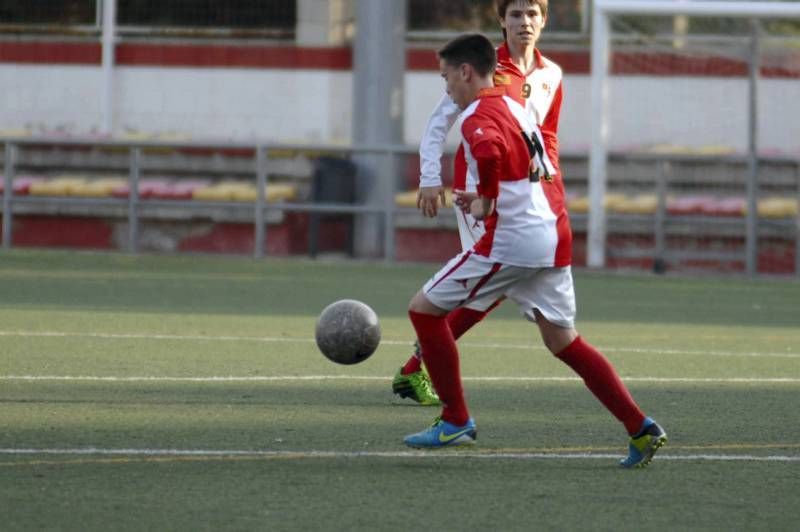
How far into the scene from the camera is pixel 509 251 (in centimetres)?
720

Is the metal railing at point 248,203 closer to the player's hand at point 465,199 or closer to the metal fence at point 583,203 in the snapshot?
the metal fence at point 583,203

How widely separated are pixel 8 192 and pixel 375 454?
608 inches

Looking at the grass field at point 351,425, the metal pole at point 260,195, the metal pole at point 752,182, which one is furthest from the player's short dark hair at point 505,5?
the metal pole at point 260,195

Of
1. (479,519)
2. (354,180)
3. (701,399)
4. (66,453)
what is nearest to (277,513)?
(479,519)

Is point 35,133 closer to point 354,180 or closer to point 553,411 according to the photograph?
point 354,180

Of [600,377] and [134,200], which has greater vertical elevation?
[134,200]

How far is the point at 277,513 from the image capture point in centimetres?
616

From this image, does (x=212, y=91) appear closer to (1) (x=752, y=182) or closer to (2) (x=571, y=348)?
(1) (x=752, y=182)

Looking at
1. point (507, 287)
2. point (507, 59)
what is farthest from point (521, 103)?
point (507, 287)

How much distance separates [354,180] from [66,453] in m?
15.0

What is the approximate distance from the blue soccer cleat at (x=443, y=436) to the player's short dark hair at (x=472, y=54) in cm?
144

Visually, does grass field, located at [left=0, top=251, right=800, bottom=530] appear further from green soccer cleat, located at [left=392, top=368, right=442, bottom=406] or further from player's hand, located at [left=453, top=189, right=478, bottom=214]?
player's hand, located at [left=453, top=189, right=478, bottom=214]

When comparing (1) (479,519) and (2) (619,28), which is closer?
(1) (479,519)

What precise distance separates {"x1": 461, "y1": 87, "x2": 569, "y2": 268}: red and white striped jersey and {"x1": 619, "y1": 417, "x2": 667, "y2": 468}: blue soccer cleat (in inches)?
29.1
